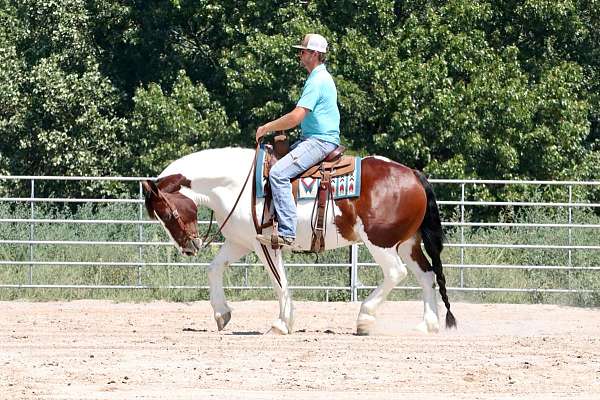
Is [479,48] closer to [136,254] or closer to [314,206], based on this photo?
[136,254]

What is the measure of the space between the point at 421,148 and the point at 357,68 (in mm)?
1716

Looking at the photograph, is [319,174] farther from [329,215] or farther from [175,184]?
[175,184]

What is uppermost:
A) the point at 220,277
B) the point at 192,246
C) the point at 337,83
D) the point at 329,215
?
the point at 337,83

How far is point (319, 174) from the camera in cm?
1034

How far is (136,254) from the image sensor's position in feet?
50.4

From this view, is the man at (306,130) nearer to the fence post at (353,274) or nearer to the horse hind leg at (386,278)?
the horse hind leg at (386,278)

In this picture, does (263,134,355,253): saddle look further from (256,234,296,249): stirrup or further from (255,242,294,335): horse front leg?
(255,242,294,335): horse front leg

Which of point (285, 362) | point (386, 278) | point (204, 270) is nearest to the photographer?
point (285, 362)

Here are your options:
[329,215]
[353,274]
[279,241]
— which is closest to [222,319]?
[279,241]

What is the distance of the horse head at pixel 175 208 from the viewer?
1058cm

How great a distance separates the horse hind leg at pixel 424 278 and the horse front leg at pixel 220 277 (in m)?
1.40

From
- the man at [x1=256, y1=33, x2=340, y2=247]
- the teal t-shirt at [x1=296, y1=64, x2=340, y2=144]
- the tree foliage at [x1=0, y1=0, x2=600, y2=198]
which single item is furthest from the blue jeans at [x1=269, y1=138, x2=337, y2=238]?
the tree foliage at [x1=0, y1=0, x2=600, y2=198]

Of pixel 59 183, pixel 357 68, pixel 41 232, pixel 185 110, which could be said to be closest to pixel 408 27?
pixel 357 68

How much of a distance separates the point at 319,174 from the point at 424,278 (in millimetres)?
1339
